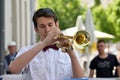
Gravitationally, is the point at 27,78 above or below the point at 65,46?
below

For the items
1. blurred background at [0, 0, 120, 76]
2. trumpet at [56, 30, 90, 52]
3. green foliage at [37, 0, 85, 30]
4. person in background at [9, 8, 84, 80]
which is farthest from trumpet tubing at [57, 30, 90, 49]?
green foliage at [37, 0, 85, 30]

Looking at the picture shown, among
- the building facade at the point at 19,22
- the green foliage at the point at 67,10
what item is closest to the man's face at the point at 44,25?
the building facade at the point at 19,22

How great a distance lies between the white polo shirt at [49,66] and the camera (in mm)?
3473

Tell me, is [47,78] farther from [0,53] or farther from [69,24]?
[69,24]

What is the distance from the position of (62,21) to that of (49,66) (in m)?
35.6

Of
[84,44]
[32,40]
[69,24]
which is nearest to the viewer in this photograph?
[84,44]

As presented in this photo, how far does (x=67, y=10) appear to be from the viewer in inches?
1594

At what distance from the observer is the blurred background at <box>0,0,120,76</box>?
14.3 metres

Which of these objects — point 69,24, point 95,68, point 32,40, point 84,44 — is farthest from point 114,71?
point 69,24

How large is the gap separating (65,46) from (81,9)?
37883 mm

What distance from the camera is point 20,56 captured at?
344 centimetres

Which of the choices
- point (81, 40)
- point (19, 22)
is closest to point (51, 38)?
point (81, 40)

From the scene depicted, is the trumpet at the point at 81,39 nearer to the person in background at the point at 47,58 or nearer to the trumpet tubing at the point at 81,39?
the trumpet tubing at the point at 81,39

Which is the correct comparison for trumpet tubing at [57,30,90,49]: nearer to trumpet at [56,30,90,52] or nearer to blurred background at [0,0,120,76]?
trumpet at [56,30,90,52]
